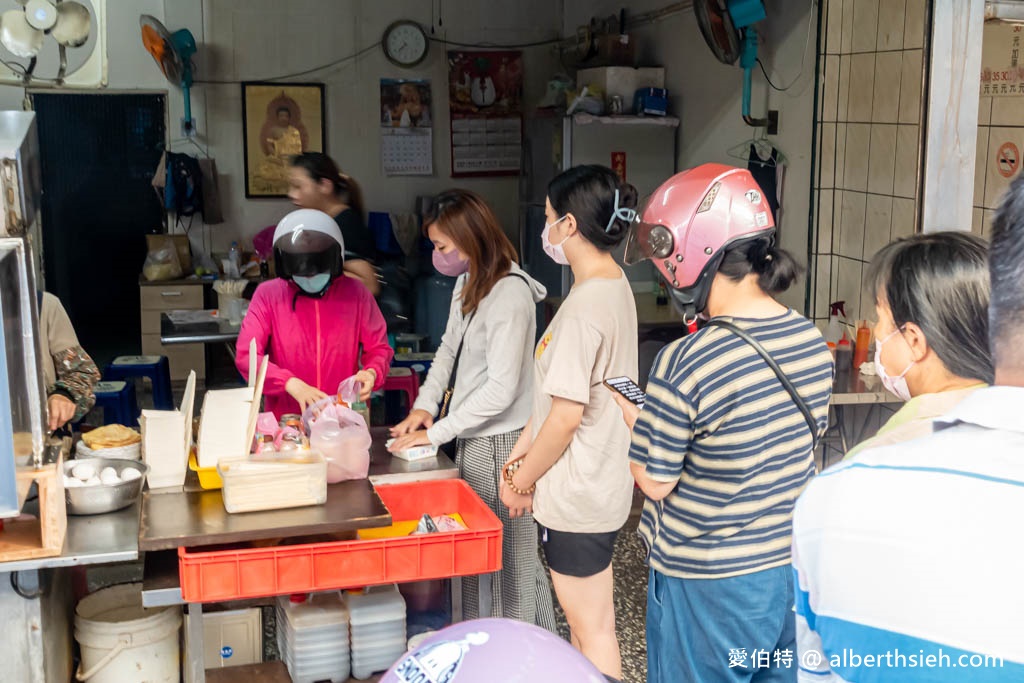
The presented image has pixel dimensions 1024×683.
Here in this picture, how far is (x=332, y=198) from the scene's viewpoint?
446cm

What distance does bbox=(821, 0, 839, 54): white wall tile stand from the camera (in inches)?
190

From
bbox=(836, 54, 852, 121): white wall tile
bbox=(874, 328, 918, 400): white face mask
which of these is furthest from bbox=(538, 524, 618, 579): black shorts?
bbox=(836, 54, 852, 121): white wall tile

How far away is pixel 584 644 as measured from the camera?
269cm

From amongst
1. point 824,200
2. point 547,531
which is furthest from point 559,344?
point 824,200

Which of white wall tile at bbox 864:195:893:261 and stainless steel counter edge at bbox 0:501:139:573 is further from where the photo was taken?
white wall tile at bbox 864:195:893:261

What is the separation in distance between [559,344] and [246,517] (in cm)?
89

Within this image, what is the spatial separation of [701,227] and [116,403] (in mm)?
4672

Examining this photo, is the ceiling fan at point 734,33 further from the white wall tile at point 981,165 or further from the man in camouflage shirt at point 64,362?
the man in camouflage shirt at point 64,362

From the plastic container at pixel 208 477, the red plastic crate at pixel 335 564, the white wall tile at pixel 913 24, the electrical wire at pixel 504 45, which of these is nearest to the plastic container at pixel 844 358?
the white wall tile at pixel 913 24

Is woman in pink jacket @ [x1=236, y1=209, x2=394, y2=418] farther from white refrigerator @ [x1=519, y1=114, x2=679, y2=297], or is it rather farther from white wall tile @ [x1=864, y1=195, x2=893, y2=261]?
white refrigerator @ [x1=519, y1=114, x2=679, y2=297]

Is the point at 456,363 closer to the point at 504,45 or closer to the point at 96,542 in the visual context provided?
the point at 96,542

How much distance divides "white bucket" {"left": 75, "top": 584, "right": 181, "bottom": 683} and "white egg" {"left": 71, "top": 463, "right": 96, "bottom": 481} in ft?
1.38

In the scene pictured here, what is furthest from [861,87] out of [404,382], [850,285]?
[404,382]

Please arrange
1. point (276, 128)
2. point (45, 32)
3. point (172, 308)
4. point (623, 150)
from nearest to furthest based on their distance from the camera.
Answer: point (45, 32), point (623, 150), point (172, 308), point (276, 128)
